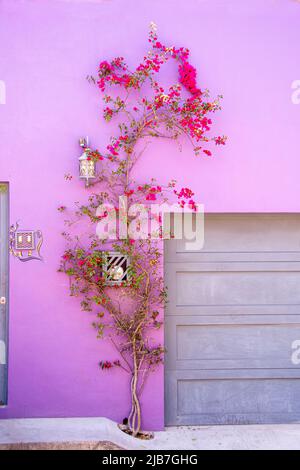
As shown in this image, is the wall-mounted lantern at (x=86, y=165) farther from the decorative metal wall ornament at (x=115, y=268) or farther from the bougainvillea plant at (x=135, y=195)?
the decorative metal wall ornament at (x=115, y=268)

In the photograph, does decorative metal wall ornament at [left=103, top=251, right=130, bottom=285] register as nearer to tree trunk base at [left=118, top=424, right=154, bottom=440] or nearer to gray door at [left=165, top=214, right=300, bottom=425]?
gray door at [left=165, top=214, right=300, bottom=425]

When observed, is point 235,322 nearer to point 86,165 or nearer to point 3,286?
point 86,165

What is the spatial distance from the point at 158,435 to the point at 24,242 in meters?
2.06

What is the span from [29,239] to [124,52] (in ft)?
6.12

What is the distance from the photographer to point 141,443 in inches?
159

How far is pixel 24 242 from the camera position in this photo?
427cm

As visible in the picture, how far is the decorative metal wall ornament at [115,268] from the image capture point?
13.9ft

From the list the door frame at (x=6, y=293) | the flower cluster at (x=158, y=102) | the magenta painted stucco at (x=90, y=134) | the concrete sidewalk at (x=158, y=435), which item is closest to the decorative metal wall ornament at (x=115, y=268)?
the magenta painted stucco at (x=90, y=134)

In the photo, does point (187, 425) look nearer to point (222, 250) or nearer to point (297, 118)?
point (222, 250)

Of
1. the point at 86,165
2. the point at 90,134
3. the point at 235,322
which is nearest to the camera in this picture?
the point at 86,165

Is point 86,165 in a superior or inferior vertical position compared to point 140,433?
superior

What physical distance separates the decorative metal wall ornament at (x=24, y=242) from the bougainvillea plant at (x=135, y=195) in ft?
0.84

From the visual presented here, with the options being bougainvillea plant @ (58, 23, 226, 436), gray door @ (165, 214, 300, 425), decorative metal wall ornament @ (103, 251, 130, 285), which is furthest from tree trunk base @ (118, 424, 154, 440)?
decorative metal wall ornament @ (103, 251, 130, 285)

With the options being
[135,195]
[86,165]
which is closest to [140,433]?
[135,195]
